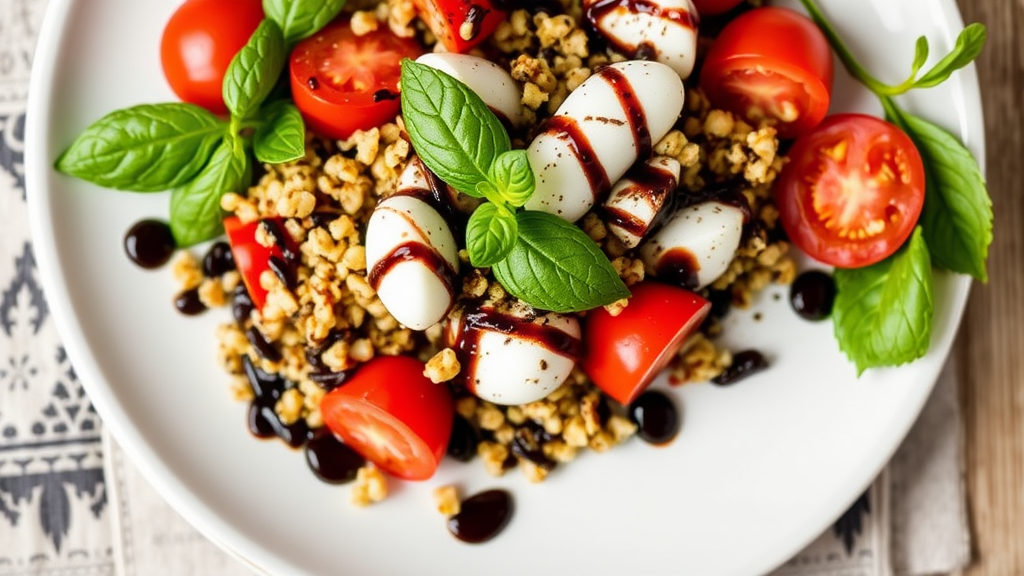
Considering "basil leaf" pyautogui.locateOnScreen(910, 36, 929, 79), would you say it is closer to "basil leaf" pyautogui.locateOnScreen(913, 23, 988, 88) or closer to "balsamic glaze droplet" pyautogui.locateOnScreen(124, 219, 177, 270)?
"basil leaf" pyautogui.locateOnScreen(913, 23, 988, 88)

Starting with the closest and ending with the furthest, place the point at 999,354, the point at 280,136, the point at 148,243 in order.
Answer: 1. the point at 280,136
2. the point at 148,243
3. the point at 999,354

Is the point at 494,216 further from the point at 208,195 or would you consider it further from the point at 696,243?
the point at 208,195

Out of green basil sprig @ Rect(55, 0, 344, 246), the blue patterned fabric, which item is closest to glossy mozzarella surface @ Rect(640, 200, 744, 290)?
green basil sprig @ Rect(55, 0, 344, 246)

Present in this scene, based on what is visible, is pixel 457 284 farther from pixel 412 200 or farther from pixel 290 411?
pixel 290 411

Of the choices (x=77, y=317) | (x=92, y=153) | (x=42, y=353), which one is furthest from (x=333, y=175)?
(x=42, y=353)

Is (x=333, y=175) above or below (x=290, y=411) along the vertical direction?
above

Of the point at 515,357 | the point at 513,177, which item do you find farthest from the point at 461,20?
the point at 515,357
